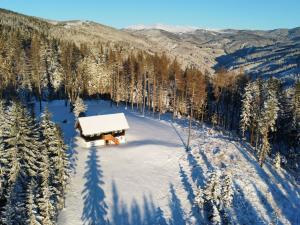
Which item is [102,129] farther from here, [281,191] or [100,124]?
[281,191]

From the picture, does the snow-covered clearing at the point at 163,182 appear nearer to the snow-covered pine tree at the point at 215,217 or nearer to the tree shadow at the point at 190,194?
the tree shadow at the point at 190,194

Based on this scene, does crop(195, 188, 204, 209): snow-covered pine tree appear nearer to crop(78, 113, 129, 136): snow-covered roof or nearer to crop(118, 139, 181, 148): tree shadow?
crop(118, 139, 181, 148): tree shadow

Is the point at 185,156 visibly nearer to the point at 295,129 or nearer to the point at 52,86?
the point at 295,129

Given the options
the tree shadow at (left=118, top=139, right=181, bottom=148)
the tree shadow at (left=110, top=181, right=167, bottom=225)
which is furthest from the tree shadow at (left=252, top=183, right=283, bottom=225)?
the tree shadow at (left=118, top=139, right=181, bottom=148)

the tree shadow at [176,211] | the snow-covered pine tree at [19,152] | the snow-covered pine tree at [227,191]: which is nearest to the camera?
the snow-covered pine tree at [19,152]

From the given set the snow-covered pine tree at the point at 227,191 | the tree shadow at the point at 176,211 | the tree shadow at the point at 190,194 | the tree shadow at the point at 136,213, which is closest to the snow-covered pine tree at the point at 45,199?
the tree shadow at the point at 136,213

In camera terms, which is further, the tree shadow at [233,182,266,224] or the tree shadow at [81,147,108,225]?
the tree shadow at [233,182,266,224]

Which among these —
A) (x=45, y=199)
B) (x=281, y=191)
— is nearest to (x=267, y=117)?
(x=281, y=191)

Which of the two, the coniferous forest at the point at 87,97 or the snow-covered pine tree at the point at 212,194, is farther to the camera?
the snow-covered pine tree at the point at 212,194
